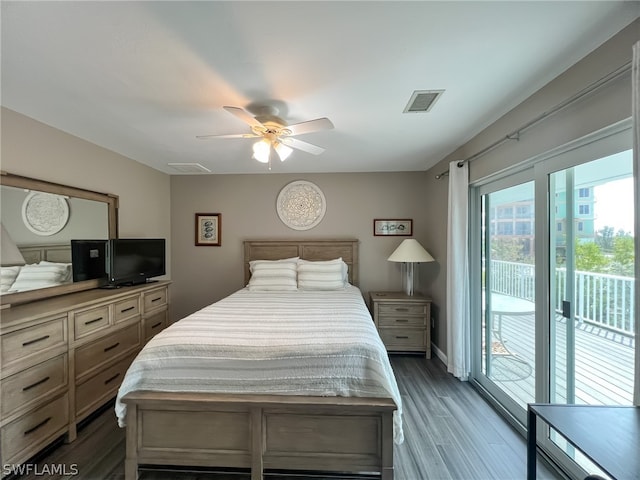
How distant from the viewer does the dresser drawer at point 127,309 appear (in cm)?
245

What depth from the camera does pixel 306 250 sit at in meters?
3.96

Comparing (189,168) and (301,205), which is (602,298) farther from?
(189,168)

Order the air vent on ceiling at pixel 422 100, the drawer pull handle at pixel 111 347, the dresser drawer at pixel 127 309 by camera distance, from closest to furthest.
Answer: the air vent on ceiling at pixel 422 100 → the drawer pull handle at pixel 111 347 → the dresser drawer at pixel 127 309

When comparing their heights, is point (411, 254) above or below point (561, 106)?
below

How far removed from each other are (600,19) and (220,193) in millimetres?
4028

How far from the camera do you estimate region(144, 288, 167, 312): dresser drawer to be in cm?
285

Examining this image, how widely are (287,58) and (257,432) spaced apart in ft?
7.02

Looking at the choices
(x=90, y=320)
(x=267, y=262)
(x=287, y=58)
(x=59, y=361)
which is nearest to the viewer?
(x=287, y=58)

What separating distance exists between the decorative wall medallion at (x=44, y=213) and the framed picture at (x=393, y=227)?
11.4ft

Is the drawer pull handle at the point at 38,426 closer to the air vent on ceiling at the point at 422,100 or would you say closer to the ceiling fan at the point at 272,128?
the ceiling fan at the point at 272,128

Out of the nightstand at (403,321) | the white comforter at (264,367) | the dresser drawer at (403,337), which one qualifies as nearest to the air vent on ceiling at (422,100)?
the white comforter at (264,367)

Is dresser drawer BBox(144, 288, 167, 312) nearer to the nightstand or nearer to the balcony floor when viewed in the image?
the nightstand

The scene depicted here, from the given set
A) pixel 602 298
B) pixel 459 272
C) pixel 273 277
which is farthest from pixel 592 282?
pixel 273 277

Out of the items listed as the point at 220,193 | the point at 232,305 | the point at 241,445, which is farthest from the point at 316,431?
the point at 220,193
